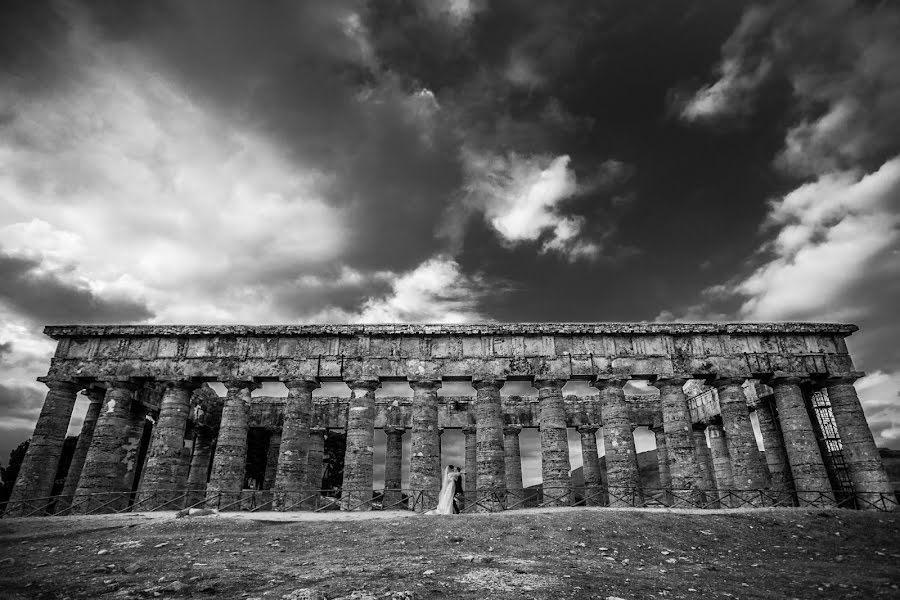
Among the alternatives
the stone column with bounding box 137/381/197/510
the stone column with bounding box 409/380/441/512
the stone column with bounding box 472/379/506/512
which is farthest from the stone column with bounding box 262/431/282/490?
the stone column with bounding box 472/379/506/512

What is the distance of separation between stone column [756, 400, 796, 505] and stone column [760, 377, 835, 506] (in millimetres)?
852

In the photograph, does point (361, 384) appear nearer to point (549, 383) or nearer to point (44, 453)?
point (549, 383)

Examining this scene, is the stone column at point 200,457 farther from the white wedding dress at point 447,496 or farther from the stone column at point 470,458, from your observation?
the white wedding dress at point 447,496

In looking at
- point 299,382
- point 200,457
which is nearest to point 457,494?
point 299,382

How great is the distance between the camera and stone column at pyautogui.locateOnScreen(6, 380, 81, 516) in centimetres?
2044

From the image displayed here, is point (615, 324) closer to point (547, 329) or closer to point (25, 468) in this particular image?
point (547, 329)

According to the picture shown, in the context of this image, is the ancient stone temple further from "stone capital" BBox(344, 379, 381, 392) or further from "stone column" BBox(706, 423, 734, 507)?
"stone column" BBox(706, 423, 734, 507)

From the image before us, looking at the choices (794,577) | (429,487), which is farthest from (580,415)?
(794,577)

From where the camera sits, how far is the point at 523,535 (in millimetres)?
13203

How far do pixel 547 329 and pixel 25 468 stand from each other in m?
23.4

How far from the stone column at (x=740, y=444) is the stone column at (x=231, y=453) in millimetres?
21147

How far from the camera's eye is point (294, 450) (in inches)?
842

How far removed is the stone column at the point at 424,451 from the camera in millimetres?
20505

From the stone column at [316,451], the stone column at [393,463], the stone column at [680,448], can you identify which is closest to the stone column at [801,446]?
the stone column at [680,448]
